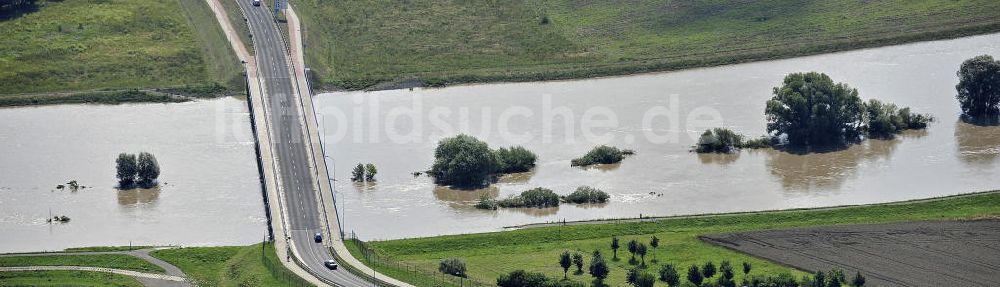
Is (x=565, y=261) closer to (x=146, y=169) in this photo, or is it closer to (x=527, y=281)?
(x=527, y=281)

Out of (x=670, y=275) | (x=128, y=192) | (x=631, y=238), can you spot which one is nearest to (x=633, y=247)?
(x=631, y=238)

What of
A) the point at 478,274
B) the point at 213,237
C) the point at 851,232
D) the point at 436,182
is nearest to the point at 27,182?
the point at 213,237

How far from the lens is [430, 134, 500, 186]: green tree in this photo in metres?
181

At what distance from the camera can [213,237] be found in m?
166

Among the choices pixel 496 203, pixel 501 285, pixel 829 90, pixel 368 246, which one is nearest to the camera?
pixel 501 285

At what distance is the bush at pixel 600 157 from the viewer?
614 feet

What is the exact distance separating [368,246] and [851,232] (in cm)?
4191

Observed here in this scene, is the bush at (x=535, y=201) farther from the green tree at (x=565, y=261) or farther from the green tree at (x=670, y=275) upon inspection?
the green tree at (x=670, y=275)

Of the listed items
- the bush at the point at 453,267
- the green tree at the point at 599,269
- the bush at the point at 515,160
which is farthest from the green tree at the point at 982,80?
the bush at the point at 453,267

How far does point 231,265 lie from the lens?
518 ft

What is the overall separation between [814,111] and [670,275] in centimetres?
5013

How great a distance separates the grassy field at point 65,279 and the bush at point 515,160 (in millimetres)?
44678

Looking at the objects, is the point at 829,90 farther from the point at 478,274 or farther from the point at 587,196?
the point at 478,274

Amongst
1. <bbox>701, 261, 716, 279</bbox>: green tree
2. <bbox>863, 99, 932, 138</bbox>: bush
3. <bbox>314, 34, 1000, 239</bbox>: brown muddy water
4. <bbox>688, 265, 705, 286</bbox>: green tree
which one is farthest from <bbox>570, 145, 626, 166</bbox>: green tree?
<bbox>688, 265, 705, 286</bbox>: green tree
